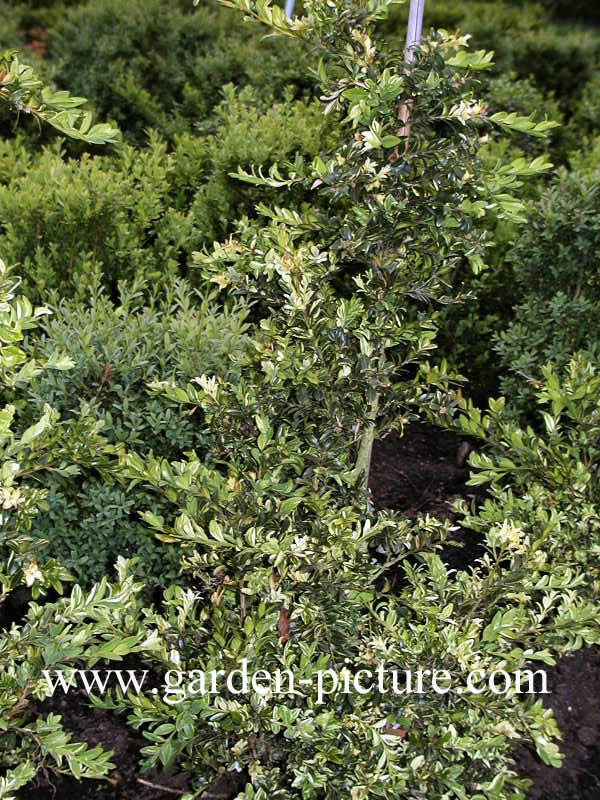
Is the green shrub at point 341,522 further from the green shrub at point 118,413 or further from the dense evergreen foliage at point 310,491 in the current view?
the green shrub at point 118,413

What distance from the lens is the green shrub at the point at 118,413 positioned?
274 centimetres

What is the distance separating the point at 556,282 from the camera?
3584 millimetres

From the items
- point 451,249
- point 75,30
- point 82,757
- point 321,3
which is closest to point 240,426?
point 451,249

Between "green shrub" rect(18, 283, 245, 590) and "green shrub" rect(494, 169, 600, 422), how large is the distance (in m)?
1.36

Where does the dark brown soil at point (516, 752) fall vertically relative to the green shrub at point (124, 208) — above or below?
below

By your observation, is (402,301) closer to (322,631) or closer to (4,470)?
(322,631)

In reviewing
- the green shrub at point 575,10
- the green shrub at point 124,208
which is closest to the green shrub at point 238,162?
the green shrub at point 124,208

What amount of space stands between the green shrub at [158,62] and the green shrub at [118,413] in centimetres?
317

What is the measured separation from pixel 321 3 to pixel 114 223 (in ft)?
6.42

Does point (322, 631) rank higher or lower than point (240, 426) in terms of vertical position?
lower

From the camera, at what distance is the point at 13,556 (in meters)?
1.99

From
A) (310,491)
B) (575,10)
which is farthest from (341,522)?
(575,10)

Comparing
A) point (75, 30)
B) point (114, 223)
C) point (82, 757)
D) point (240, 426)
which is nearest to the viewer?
point (82, 757)

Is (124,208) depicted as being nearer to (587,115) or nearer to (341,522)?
(341,522)
